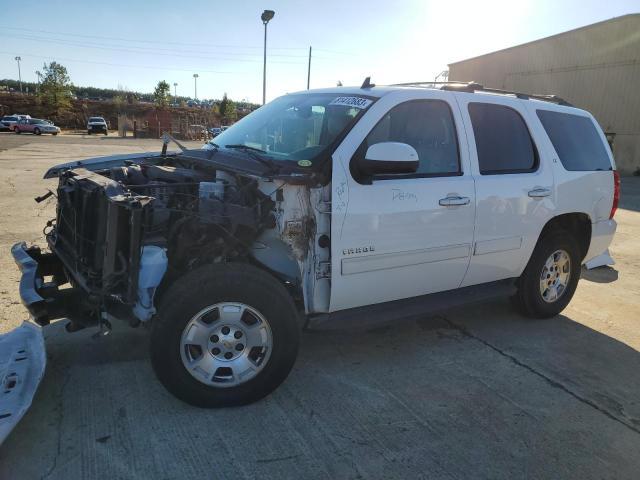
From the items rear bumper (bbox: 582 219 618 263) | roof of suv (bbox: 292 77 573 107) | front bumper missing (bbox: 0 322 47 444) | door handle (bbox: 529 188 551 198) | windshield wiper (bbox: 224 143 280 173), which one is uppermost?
roof of suv (bbox: 292 77 573 107)

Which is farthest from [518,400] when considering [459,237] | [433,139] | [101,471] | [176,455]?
[101,471]

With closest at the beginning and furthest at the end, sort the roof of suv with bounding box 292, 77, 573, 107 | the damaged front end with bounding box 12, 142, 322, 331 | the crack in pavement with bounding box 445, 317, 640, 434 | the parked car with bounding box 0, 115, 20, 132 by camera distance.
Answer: the damaged front end with bounding box 12, 142, 322, 331, the crack in pavement with bounding box 445, 317, 640, 434, the roof of suv with bounding box 292, 77, 573, 107, the parked car with bounding box 0, 115, 20, 132

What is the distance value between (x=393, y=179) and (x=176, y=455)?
2.19m

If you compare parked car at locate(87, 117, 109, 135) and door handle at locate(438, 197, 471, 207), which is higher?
parked car at locate(87, 117, 109, 135)

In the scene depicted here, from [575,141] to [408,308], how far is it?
2521 millimetres

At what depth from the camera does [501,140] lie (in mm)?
4242

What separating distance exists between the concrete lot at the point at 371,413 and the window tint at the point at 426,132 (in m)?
1.54

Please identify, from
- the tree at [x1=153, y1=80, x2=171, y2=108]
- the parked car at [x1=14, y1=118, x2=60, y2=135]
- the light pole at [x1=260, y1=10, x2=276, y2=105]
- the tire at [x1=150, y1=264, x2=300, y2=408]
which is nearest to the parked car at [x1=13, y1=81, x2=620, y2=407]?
the tire at [x1=150, y1=264, x2=300, y2=408]

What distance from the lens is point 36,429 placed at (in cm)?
288

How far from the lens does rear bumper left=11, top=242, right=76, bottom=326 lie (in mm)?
3160

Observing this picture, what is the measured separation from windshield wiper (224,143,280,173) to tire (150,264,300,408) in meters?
0.68

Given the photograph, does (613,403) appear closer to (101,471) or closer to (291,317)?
(291,317)

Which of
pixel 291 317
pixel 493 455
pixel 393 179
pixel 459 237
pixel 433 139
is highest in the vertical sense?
pixel 433 139

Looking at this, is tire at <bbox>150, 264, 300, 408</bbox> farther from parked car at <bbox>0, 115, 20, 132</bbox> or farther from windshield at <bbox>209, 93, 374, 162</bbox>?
parked car at <bbox>0, 115, 20, 132</bbox>
